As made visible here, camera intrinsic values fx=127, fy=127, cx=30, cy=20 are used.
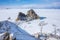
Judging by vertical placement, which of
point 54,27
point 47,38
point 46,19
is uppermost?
point 46,19

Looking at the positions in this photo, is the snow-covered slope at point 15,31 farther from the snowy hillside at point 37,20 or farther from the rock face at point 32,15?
the rock face at point 32,15

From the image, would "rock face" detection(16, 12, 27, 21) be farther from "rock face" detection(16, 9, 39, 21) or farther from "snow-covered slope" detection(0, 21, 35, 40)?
"snow-covered slope" detection(0, 21, 35, 40)

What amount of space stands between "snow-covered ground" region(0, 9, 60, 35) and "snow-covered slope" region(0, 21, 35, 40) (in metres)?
0.05

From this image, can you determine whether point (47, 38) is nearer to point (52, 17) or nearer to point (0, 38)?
point (52, 17)

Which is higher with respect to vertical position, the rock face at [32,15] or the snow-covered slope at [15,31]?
the rock face at [32,15]

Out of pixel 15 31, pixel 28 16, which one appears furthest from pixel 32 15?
pixel 15 31

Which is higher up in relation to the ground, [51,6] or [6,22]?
[51,6]

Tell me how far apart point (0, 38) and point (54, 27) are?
711mm

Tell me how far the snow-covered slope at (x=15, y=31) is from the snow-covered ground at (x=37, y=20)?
50mm

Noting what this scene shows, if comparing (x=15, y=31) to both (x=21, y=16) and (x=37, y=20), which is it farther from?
(x=37, y=20)

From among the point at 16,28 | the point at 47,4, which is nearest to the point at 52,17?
the point at 47,4

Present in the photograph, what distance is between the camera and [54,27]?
1.67 m

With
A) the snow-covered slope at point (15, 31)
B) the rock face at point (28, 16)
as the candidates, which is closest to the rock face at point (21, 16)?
the rock face at point (28, 16)

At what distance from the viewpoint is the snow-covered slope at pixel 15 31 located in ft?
5.38
